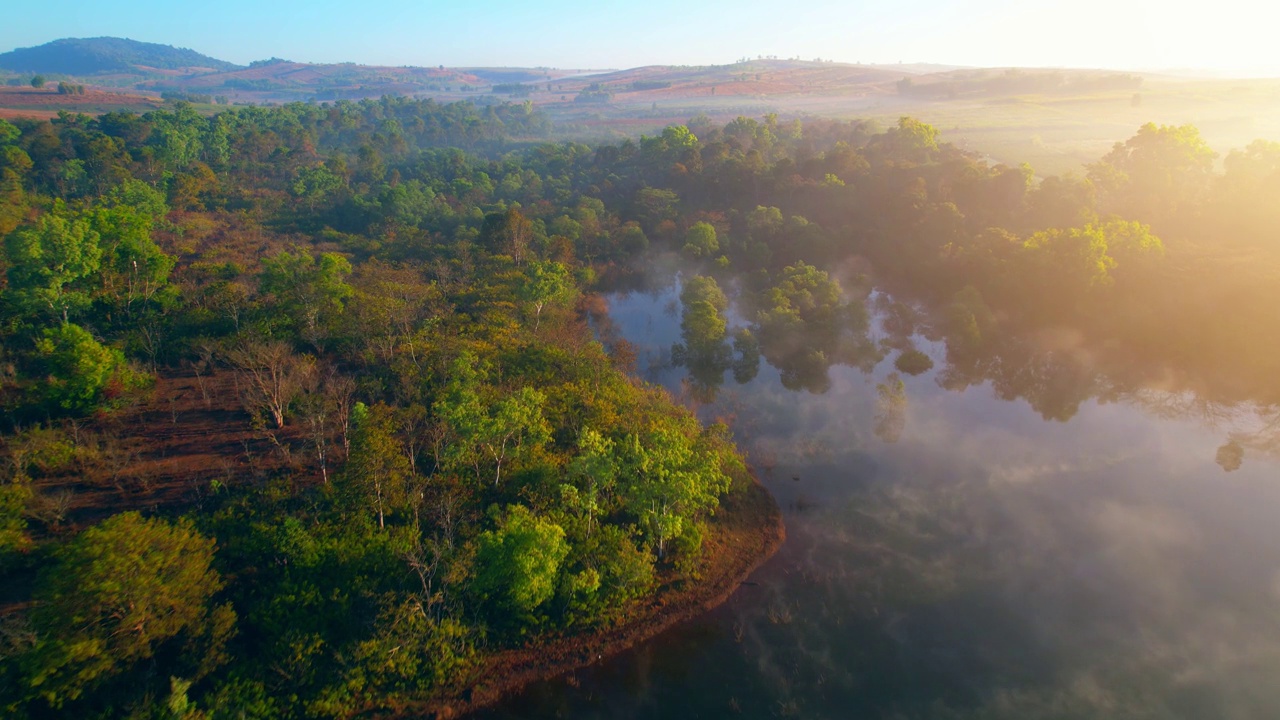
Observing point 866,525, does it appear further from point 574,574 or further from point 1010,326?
point 1010,326

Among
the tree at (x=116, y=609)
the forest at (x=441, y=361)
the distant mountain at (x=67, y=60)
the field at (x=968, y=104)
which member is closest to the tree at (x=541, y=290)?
the forest at (x=441, y=361)

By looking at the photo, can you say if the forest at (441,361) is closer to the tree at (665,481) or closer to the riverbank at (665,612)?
the tree at (665,481)

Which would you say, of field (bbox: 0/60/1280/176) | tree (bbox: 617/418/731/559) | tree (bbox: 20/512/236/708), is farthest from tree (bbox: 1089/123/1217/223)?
tree (bbox: 20/512/236/708)

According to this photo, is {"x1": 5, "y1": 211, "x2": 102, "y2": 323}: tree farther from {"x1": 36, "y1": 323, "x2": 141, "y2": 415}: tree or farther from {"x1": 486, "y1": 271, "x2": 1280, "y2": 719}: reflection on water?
{"x1": 486, "y1": 271, "x2": 1280, "y2": 719}: reflection on water

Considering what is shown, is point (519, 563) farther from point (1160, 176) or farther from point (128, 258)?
point (1160, 176)

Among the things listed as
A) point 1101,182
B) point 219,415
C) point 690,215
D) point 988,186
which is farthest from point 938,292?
point 219,415

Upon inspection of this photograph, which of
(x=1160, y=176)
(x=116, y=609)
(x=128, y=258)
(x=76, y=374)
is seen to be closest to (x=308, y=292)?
(x=128, y=258)
